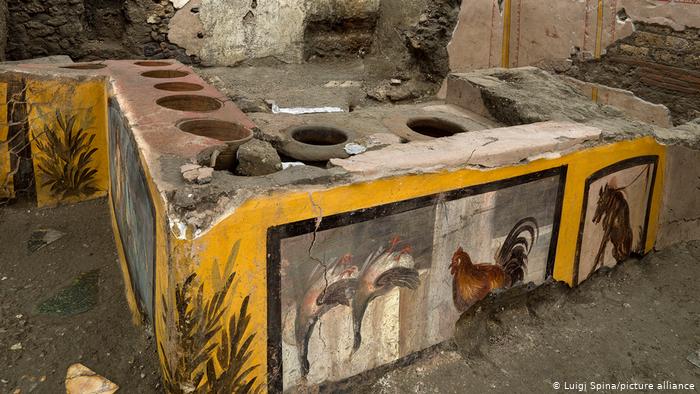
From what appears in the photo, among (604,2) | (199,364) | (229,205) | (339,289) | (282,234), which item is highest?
(604,2)

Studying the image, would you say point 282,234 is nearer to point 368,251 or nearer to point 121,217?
point 368,251

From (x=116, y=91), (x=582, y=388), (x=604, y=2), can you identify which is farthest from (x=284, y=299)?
(x=604, y=2)

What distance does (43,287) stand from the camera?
359cm

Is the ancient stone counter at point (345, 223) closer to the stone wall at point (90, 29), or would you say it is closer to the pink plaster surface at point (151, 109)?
the pink plaster surface at point (151, 109)

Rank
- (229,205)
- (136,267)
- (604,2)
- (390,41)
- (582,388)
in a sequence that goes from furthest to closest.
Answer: (390,41)
(604,2)
(136,267)
(582,388)
(229,205)

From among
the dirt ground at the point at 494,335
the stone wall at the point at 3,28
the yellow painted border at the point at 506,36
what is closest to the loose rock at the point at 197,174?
the dirt ground at the point at 494,335

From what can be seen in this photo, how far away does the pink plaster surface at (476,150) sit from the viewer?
2570 mm

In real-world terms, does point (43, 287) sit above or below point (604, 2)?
below

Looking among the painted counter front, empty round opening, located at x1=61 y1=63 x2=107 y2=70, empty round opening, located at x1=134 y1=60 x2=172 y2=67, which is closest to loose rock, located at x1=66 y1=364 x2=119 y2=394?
the painted counter front

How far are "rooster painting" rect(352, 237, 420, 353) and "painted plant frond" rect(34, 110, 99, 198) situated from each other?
2.91 m

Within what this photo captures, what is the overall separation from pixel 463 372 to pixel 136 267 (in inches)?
67.8

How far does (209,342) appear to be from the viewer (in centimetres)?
231

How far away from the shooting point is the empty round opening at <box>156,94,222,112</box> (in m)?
3.79

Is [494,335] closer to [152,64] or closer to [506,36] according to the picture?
[152,64]
